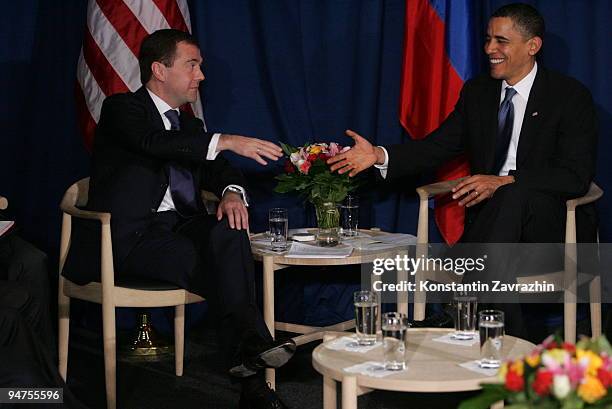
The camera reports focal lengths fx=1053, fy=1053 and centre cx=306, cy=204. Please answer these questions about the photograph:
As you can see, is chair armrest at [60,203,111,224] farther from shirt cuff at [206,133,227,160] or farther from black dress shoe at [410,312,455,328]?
black dress shoe at [410,312,455,328]

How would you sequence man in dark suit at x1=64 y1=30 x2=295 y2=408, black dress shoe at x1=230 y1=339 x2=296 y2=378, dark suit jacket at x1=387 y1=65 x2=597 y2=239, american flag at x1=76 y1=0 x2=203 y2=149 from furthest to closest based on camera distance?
american flag at x1=76 y1=0 x2=203 y2=149
dark suit jacket at x1=387 y1=65 x2=597 y2=239
man in dark suit at x1=64 y1=30 x2=295 y2=408
black dress shoe at x1=230 y1=339 x2=296 y2=378

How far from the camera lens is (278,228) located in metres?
4.17

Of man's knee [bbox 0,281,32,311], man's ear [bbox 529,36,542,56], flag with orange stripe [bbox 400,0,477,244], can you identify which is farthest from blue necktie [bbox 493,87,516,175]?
man's knee [bbox 0,281,32,311]

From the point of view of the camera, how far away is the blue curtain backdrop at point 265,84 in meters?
5.00

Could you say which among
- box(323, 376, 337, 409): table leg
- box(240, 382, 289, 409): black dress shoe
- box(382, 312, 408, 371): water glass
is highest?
box(382, 312, 408, 371): water glass

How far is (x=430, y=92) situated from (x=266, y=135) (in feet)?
2.83

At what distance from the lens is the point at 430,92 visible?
4.84 m

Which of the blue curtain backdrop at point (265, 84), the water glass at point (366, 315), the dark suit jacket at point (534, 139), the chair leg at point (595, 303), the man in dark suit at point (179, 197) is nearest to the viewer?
the water glass at point (366, 315)

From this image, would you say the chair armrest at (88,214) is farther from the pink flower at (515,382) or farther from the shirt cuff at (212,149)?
the pink flower at (515,382)

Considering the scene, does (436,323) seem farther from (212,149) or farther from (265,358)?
(212,149)

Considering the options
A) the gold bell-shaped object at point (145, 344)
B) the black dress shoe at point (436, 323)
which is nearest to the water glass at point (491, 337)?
the black dress shoe at point (436, 323)

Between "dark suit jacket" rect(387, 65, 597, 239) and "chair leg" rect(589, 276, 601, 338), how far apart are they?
1.26 feet

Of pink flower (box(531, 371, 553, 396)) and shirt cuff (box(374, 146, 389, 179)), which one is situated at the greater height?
shirt cuff (box(374, 146, 389, 179))

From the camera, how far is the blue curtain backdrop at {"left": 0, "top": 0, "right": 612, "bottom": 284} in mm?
5000
